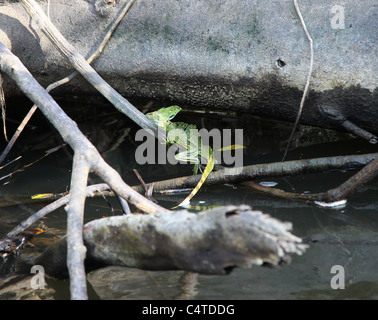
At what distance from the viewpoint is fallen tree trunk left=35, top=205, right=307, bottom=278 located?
1.59 meters

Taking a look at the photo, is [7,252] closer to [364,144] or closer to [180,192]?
[180,192]

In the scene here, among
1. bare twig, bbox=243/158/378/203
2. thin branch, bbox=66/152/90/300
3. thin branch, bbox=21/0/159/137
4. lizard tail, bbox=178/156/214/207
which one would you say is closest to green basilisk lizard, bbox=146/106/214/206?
lizard tail, bbox=178/156/214/207

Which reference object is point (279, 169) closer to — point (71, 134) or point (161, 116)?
point (161, 116)

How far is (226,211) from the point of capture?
1.66m

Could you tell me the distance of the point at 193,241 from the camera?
68.2 inches

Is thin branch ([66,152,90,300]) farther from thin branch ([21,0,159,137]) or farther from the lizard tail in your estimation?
the lizard tail

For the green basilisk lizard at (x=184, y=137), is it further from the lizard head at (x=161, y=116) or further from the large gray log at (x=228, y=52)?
the large gray log at (x=228, y=52)

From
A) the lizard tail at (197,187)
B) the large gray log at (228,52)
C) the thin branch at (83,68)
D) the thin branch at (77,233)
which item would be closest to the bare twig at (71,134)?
the thin branch at (77,233)

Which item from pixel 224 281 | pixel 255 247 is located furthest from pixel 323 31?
pixel 255 247

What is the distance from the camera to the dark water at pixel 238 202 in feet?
7.40

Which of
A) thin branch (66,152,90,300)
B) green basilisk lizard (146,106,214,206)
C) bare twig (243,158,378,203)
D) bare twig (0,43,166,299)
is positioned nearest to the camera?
thin branch (66,152,90,300)

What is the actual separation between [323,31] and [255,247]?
81.5 inches

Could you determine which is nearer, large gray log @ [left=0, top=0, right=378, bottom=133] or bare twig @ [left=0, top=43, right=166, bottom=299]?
bare twig @ [left=0, top=43, right=166, bottom=299]

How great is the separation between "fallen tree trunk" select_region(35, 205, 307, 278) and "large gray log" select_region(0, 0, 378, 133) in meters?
1.73
